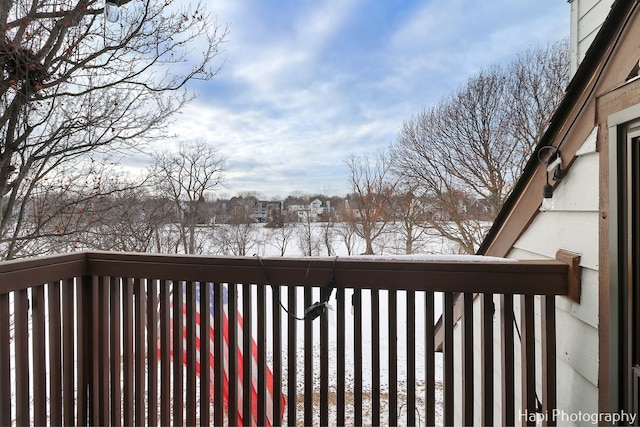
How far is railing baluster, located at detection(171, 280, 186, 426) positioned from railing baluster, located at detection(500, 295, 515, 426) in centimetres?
123

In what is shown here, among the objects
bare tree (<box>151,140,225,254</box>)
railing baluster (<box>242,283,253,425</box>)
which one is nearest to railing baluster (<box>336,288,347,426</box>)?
railing baluster (<box>242,283,253,425</box>)

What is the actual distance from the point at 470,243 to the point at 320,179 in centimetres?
372

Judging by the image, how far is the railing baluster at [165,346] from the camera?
1332 millimetres

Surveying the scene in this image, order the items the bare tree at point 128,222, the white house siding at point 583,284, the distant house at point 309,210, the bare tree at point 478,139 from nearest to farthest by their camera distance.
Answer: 1. the white house siding at point 583,284
2. the bare tree at point 128,222
3. the bare tree at point 478,139
4. the distant house at point 309,210

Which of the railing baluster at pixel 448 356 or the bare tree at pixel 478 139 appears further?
the bare tree at pixel 478 139

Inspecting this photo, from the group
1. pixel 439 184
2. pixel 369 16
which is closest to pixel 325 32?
pixel 369 16

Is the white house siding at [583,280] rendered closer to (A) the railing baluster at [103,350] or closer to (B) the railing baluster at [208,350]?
(B) the railing baluster at [208,350]

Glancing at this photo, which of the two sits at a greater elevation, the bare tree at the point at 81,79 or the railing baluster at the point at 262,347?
the bare tree at the point at 81,79

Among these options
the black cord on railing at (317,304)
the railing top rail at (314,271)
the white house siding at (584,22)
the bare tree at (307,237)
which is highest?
the white house siding at (584,22)

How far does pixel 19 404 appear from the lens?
1241 mm

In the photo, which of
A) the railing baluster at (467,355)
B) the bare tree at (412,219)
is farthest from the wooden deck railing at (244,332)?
the bare tree at (412,219)

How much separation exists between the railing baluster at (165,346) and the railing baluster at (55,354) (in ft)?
1.36

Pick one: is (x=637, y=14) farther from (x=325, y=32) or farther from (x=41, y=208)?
(x=41, y=208)

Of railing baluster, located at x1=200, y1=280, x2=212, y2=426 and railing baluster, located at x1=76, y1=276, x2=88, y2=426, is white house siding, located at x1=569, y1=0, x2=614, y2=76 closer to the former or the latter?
railing baluster, located at x1=200, y1=280, x2=212, y2=426
